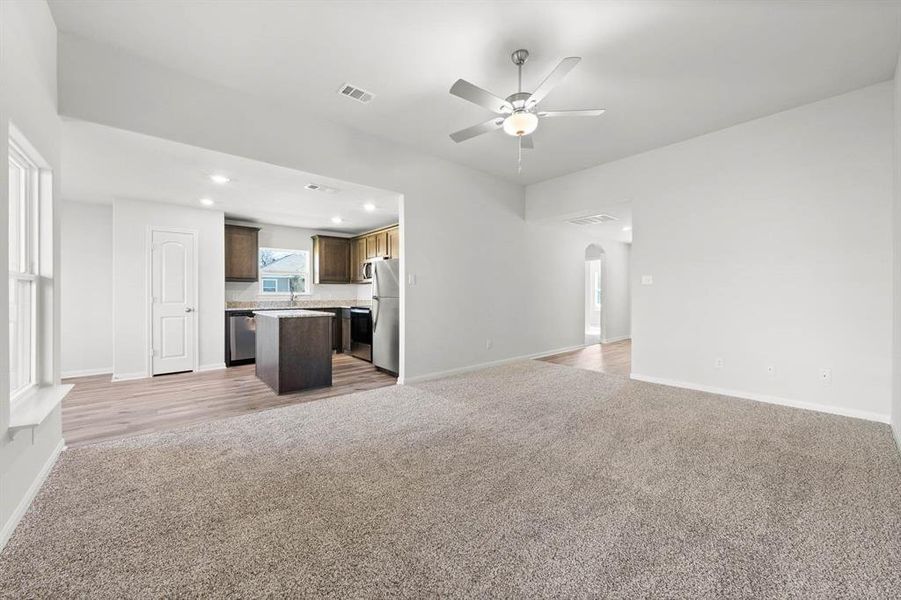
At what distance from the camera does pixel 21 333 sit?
2.19m

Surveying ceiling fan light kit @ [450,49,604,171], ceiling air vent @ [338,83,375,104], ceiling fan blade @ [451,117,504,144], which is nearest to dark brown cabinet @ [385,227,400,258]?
ceiling air vent @ [338,83,375,104]

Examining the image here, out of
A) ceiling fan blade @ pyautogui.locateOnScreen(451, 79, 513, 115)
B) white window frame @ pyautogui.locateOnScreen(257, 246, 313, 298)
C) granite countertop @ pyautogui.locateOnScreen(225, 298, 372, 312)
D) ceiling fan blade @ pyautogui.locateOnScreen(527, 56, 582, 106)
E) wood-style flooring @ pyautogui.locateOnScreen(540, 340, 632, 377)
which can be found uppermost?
ceiling fan blade @ pyautogui.locateOnScreen(527, 56, 582, 106)

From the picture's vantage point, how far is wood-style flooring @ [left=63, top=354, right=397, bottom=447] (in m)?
3.12

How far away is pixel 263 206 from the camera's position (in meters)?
5.36

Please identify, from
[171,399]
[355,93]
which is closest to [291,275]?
[171,399]

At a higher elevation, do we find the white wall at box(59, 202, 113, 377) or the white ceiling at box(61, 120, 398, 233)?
the white ceiling at box(61, 120, 398, 233)

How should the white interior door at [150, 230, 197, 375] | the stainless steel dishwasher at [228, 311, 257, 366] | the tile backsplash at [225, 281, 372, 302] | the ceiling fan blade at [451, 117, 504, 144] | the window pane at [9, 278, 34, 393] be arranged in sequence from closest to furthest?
the window pane at [9, 278, 34, 393] < the ceiling fan blade at [451, 117, 504, 144] < the white interior door at [150, 230, 197, 375] < the stainless steel dishwasher at [228, 311, 257, 366] < the tile backsplash at [225, 281, 372, 302]

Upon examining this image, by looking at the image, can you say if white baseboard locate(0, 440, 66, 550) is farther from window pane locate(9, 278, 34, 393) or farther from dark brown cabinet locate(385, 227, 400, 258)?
dark brown cabinet locate(385, 227, 400, 258)

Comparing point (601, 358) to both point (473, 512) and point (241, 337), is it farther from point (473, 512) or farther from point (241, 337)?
point (241, 337)

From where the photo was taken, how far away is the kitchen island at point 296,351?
13.6 ft

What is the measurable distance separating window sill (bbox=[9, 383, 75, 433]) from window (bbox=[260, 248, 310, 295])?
4.60 metres

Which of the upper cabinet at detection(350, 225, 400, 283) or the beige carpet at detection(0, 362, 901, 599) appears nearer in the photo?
the beige carpet at detection(0, 362, 901, 599)

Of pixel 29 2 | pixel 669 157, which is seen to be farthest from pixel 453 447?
pixel 669 157

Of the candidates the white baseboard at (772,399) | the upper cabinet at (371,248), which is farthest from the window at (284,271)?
the white baseboard at (772,399)
